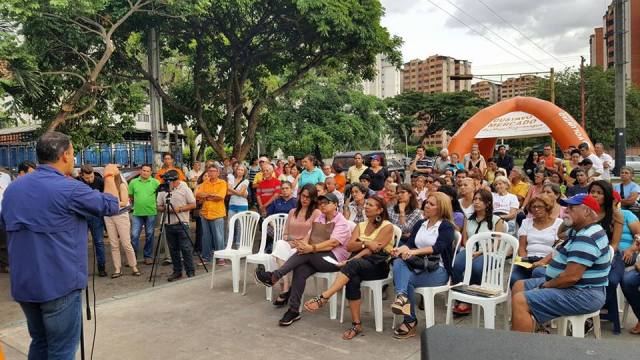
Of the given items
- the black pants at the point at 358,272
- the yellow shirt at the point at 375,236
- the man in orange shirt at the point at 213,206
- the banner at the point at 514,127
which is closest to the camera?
the black pants at the point at 358,272

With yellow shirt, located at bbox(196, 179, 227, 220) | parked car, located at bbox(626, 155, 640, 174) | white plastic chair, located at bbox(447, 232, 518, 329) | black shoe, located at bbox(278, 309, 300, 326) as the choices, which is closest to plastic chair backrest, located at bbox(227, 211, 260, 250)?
yellow shirt, located at bbox(196, 179, 227, 220)

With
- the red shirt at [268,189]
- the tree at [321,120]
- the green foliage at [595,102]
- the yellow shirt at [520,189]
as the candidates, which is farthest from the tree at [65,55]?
the green foliage at [595,102]

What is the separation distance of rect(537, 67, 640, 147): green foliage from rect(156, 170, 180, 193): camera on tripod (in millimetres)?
32617

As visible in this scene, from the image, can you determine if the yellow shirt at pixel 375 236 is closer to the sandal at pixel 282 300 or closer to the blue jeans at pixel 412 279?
the blue jeans at pixel 412 279

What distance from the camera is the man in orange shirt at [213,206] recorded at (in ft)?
25.7

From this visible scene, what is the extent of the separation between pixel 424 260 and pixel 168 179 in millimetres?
4100

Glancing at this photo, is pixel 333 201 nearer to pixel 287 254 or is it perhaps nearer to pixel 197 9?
pixel 287 254

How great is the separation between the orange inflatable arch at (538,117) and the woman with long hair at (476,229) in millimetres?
9840

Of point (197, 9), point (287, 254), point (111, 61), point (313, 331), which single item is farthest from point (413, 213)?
point (111, 61)

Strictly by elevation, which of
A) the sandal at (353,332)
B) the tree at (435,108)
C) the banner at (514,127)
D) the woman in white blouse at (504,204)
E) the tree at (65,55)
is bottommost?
the sandal at (353,332)

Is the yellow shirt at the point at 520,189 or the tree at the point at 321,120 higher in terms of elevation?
the tree at the point at 321,120

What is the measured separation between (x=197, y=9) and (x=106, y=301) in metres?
6.93

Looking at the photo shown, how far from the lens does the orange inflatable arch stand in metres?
14.3

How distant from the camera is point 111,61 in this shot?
1397 centimetres
